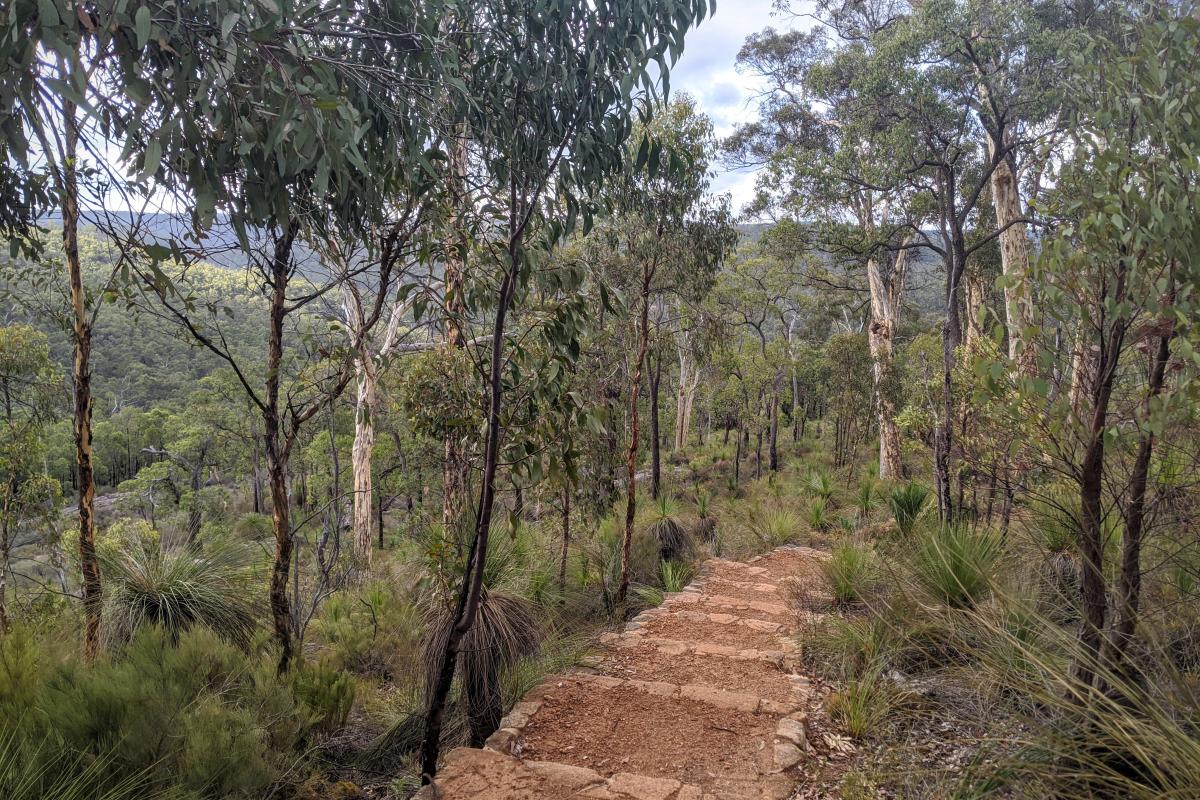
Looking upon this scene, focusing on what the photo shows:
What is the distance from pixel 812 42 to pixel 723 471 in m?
13.7

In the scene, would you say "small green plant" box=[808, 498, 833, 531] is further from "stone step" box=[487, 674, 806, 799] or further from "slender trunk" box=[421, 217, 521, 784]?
"slender trunk" box=[421, 217, 521, 784]

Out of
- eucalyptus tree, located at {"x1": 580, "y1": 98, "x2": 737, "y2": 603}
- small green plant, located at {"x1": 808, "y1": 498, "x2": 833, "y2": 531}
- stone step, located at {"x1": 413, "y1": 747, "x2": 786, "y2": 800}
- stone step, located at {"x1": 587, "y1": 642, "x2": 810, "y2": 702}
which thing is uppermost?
eucalyptus tree, located at {"x1": 580, "y1": 98, "x2": 737, "y2": 603}

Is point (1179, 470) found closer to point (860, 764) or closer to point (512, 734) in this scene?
point (860, 764)

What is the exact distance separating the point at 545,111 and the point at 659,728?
129 inches

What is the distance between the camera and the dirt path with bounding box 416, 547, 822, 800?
3238mm

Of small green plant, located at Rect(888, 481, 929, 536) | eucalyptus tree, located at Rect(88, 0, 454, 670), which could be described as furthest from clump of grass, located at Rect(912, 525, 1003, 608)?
eucalyptus tree, located at Rect(88, 0, 454, 670)

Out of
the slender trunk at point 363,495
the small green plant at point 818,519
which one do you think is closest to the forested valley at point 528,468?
the small green plant at point 818,519

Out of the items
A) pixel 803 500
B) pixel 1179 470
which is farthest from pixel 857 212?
pixel 1179 470

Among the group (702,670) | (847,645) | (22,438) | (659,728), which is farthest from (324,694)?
(22,438)

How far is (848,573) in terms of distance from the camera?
599 cm

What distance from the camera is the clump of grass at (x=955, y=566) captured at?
4.54 meters

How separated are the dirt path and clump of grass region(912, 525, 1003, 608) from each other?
1.09 meters

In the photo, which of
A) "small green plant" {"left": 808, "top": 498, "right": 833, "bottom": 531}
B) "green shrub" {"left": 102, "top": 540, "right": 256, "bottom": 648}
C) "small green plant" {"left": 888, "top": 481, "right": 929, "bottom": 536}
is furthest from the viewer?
"small green plant" {"left": 808, "top": 498, "right": 833, "bottom": 531}

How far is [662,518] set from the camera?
30.9ft
